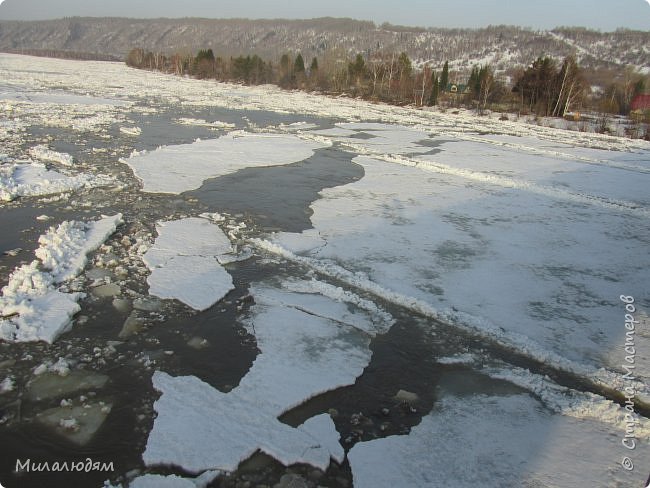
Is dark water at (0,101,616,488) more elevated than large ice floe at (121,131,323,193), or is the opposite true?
large ice floe at (121,131,323,193)

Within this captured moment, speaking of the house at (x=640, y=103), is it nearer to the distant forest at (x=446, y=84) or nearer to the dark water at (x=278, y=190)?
the distant forest at (x=446, y=84)

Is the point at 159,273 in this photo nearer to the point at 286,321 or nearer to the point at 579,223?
the point at 286,321

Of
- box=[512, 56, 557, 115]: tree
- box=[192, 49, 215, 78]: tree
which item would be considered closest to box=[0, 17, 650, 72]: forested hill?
box=[192, 49, 215, 78]: tree

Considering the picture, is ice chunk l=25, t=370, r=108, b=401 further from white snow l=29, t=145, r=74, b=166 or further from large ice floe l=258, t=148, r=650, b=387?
white snow l=29, t=145, r=74, b=166

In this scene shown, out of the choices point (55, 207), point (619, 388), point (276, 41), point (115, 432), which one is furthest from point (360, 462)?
point (276, 41)

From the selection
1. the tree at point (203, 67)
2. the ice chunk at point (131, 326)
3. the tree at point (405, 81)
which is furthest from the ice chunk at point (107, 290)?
the tree at point (203, 67)

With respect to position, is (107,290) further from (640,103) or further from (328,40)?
(328,40)

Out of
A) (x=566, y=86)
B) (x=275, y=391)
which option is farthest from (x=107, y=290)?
(x=566, y=86)
